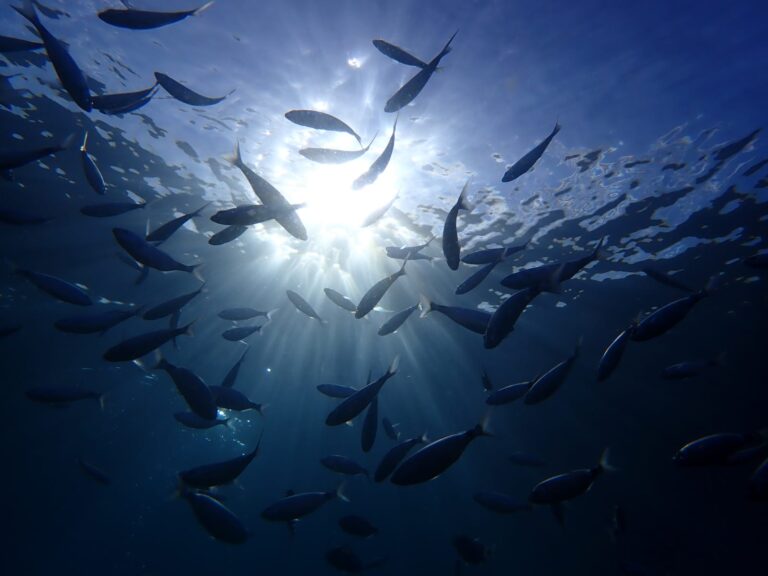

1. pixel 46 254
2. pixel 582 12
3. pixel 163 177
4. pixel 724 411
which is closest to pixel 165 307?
pixel 582 12

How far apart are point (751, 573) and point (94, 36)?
3324 cm

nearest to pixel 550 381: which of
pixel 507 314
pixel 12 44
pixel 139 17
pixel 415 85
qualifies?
pixel 507 314

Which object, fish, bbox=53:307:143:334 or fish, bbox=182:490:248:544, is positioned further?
fish, bbox=53:307:143:334

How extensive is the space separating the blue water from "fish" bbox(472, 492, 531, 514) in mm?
1750

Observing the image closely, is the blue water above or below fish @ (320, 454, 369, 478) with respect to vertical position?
above

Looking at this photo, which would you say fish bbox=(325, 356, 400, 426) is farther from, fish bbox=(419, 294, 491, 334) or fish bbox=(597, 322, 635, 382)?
fish bbox=(597, 322, 635, 382)

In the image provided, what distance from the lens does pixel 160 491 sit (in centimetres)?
5866

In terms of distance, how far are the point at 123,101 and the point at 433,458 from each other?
4.84 m

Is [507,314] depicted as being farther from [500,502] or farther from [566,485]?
[500,502]

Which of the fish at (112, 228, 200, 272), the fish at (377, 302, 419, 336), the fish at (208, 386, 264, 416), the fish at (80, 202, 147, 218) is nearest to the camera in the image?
the fish at (112, 228, 200, 272)

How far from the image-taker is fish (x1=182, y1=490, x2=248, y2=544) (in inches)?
167

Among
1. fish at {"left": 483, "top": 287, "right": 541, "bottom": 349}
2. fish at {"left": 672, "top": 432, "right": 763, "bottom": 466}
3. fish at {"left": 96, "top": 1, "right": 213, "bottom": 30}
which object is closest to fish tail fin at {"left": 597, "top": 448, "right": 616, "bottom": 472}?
fish at {"left": 672, "top": 432, "right": 763, "bottom": 466}

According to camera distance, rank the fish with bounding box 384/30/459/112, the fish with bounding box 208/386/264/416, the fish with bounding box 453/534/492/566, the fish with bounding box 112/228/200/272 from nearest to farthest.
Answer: the fish with bounding box 384/30/459/112 < the fish with bounding box 112/228/200/272 < the fish with bounding box 208/386/264/416 < the fish with bounding box 453/534/492/566

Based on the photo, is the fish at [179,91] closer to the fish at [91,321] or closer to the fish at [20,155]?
the fish at [20,155]
